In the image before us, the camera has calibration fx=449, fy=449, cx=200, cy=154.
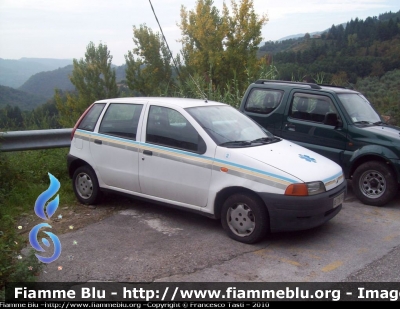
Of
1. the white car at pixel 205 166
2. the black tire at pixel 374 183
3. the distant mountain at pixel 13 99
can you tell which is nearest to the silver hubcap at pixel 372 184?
the black tire at pixel 374 183

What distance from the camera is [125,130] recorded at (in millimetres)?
6305

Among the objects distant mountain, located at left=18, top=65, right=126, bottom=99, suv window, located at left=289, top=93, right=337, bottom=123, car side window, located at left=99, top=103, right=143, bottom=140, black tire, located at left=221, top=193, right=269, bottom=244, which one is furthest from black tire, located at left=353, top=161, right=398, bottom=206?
distant mountain, located at left=18, top=65, right=126, bottom=99

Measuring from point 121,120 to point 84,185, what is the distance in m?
1.18

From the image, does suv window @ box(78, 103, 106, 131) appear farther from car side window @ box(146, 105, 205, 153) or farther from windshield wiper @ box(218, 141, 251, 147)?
windshield wiper @ box(218, 141, 251, 147)

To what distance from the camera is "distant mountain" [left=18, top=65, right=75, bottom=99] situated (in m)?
57.5

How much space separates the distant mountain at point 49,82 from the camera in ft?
189

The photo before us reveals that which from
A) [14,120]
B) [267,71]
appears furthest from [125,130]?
[267,71]

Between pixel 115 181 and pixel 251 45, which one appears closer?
pixel 115 181

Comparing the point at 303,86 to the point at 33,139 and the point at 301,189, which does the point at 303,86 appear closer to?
the point at 301,189

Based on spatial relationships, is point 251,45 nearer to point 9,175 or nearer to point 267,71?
point 267,71

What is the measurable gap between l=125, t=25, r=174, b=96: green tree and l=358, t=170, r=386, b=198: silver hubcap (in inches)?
1615

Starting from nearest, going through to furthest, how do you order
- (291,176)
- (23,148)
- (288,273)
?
(288,273)
(291,176)
(23,148)

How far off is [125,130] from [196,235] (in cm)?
184

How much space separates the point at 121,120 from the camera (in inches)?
254
